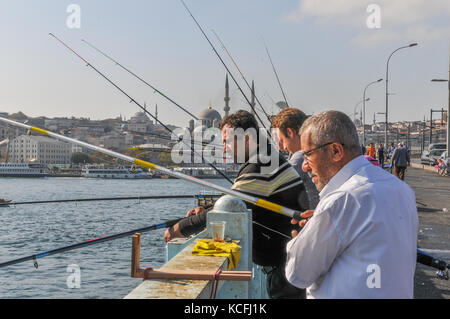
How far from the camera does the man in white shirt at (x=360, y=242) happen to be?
159 cm

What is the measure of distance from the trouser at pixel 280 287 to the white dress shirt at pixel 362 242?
1.44m

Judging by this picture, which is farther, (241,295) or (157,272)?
(241,295)

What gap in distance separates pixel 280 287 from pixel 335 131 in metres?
1.58

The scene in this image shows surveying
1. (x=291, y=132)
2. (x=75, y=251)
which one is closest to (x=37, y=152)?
→ (x=75, y=251)

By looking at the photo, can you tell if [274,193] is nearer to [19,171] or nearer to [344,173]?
[344,173]

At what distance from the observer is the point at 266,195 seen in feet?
9.98

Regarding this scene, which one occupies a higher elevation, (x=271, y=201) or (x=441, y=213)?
(x=271, y=201)

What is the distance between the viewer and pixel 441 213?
11.2 metres

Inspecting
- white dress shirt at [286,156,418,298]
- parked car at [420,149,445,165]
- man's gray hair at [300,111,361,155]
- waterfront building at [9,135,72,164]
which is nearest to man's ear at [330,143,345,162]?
man's gray hair at [300,111,361,155]

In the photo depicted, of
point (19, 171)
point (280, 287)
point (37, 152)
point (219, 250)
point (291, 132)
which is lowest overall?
point (19, 171)

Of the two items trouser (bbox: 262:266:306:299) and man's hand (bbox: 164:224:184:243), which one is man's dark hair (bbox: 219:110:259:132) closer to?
man's hand (bbox: 164:224:184:243)
